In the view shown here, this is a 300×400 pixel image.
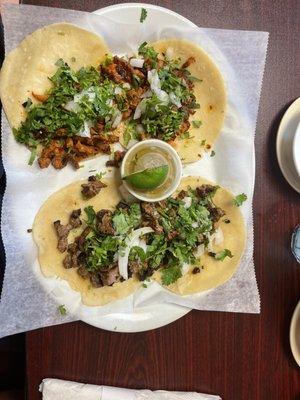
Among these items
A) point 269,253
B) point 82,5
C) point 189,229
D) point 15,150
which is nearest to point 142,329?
point 189,229

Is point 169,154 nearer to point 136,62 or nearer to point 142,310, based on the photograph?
point 136,62

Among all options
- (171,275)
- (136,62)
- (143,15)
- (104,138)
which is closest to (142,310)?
(171,275)

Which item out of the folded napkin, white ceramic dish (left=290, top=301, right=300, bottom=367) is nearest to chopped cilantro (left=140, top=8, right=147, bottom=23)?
white ceramic dish (left=290, top=301, right=300, bottom=367)

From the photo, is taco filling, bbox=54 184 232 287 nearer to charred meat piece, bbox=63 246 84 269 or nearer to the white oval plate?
charred meat piece, bbox=63 246 84 269

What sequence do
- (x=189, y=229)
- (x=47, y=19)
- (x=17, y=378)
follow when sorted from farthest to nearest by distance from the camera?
(x=17, y=378), (x=189, y=229), (x=47, y=19)

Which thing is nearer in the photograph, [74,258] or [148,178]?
[148,178]

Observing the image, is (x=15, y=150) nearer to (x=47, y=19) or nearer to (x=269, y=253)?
(x=47, y=19)
